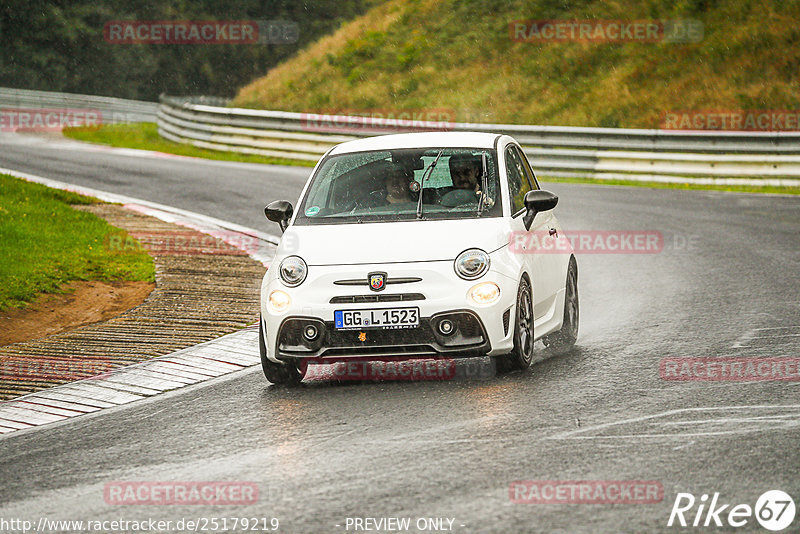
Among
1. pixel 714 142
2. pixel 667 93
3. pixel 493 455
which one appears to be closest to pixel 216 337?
pixel 493 455

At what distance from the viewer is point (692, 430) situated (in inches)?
265

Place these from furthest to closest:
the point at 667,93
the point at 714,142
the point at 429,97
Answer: the point at 429,97 → the point at 667,93 → the point at 714,142

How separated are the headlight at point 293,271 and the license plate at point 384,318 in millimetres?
458

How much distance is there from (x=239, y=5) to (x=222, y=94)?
16.6 ft

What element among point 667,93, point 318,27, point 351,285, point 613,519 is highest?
point 318,27

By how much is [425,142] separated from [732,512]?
15.6ft

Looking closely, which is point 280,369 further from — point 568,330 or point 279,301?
point 568,330

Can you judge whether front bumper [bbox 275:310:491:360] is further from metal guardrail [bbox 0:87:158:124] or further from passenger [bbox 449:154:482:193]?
metal guardrail [bbox 0:87:158:124]

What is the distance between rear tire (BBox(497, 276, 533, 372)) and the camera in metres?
8.27

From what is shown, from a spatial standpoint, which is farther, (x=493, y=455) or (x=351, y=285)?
(x=351, y=285)

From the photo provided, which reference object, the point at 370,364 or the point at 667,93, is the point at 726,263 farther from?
the point at 667,93

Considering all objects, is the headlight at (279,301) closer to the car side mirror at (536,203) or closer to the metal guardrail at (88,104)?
the car side mirror at (536,203)

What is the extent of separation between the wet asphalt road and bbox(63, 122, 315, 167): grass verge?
704 inches

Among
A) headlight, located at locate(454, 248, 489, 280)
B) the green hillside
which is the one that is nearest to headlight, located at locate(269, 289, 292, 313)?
headlight, located at locate(454, 248, 489, 280)
